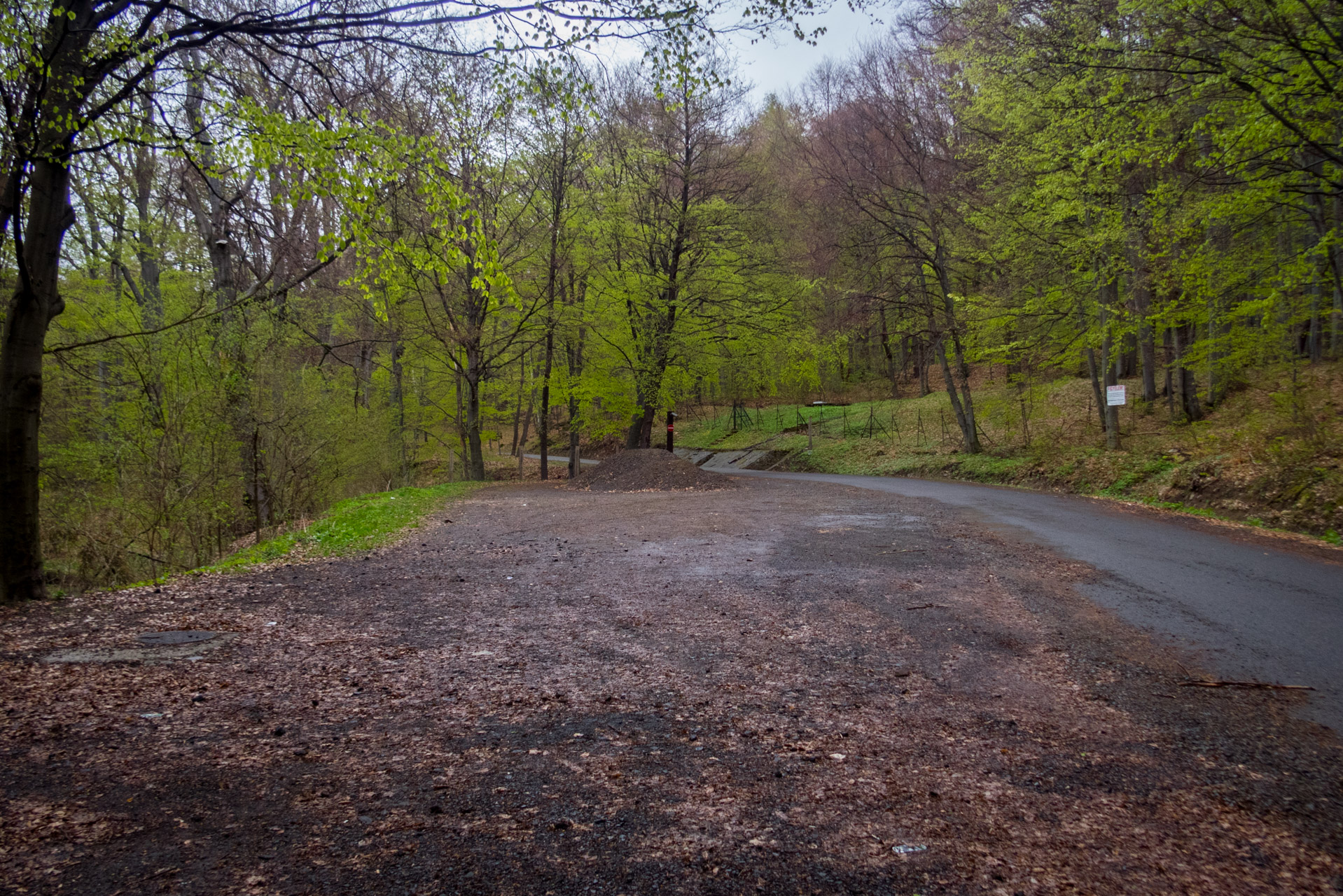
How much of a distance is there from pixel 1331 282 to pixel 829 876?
656 inches

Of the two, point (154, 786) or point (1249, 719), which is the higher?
point (154, 786)

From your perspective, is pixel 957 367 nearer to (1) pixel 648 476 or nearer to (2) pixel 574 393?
(1) pixel 648 476

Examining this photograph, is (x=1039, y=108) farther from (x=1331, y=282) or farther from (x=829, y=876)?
(x=829, y=876)

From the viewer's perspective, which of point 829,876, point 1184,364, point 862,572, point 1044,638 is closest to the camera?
point 829,876

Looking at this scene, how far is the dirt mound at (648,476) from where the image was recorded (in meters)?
18.5

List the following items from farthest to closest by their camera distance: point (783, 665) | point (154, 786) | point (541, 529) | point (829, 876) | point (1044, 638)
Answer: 1. point (541, 529)
2. point (1044, 638)
3. point (783, 665)
4. point (154, 786)
5. point (829, 876)

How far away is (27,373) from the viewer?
5250 millimetres

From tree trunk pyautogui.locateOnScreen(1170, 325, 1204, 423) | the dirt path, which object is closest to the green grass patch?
the dirt path

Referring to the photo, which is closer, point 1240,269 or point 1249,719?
point 1249,719

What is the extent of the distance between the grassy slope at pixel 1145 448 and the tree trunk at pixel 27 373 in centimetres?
1377

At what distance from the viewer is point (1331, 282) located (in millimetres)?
13133

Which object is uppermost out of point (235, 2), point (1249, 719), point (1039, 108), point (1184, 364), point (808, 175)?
point (808, 175)

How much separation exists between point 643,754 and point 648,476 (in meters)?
15.8

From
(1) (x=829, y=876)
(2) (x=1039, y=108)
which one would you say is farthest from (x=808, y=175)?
(1) (x=829, y=876)
